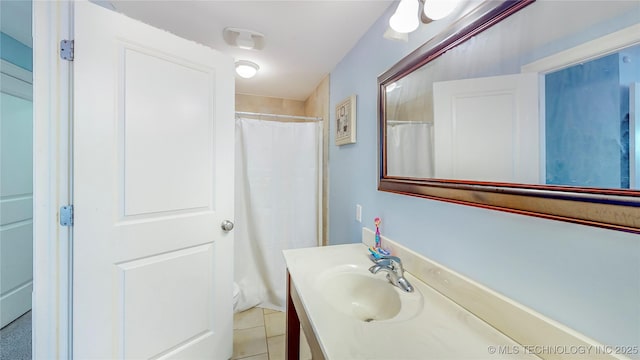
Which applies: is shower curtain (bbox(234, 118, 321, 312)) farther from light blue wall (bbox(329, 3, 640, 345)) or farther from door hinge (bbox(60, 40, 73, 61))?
door hinge (bbox(60, 40, 73, 61))

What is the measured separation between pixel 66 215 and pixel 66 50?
2.29 feet

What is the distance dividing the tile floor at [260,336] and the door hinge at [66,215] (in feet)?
3.97

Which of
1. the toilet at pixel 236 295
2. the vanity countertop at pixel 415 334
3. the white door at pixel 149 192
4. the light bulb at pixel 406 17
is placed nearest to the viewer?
the vanity countertop at pixel 415 334

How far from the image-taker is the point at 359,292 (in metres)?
1.05

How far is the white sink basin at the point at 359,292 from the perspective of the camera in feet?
3.08

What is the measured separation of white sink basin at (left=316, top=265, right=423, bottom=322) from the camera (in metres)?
0.94

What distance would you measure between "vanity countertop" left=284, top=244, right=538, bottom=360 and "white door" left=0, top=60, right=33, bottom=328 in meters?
2.41

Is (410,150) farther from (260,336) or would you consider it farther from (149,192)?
(260,336)

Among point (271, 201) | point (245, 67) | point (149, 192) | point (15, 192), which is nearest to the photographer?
point (149, 192)

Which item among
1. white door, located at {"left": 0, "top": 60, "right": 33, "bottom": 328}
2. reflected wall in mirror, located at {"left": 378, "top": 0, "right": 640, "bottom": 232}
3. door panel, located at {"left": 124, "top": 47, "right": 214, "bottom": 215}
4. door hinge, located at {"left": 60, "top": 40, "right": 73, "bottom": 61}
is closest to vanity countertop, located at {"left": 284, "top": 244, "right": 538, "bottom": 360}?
reflected wall in mirror, located at {"left": 378, "top": 0, "right": 640, "bottom": 232}

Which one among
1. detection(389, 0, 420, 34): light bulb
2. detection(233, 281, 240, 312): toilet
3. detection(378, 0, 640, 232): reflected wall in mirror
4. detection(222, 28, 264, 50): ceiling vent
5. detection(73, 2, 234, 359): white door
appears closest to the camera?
detection(378, 0, 640, 232): reflected wall in mirror

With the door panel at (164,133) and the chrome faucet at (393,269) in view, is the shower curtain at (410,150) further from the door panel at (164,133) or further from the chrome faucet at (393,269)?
the door panel at (164,133)

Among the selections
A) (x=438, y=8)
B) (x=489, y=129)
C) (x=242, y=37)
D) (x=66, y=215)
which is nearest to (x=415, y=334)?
(x=489, y=129)

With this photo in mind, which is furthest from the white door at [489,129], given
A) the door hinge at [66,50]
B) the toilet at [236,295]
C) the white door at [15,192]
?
the white door at [15,192]
